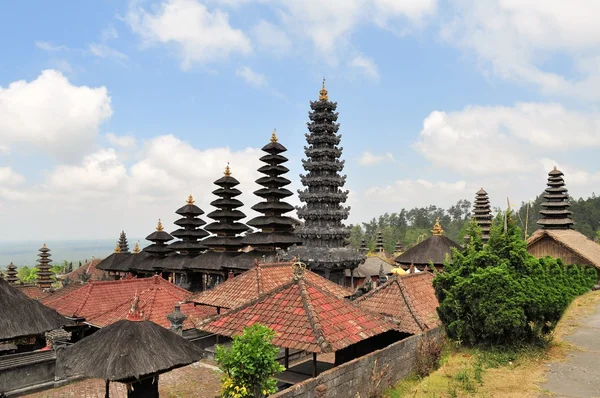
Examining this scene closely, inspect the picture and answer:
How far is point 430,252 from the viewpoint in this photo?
125 feet

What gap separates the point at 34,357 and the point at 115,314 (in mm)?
4819

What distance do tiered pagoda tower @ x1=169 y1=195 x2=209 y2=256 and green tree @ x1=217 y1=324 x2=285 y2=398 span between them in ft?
99.9

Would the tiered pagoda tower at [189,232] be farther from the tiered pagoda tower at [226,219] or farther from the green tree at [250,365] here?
the green tree at [250,365]

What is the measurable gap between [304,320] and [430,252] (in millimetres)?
29114

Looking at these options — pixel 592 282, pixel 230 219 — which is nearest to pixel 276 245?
pixel 230 219

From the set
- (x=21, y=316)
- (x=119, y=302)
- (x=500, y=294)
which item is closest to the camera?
(x=21, y=316)

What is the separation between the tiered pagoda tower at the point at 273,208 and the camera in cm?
3422

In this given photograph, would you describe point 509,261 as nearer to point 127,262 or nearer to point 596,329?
point 596,329

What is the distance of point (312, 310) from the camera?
38.1 feet

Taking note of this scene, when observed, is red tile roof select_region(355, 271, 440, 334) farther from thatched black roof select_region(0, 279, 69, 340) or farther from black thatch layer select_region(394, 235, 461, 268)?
black thatch layer select_region(394, 235, 461, 268)

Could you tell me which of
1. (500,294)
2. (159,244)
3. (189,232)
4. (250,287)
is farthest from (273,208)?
(500,294)

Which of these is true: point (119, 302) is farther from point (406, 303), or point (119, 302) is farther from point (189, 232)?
point (189, 232)

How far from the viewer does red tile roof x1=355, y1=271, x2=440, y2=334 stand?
15.7m

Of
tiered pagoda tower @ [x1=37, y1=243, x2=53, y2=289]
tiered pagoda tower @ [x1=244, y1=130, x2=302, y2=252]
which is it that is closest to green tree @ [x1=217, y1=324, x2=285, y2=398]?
tiered pagoda tower @ [x1=244, y1=130, x2=302, y2=252]
